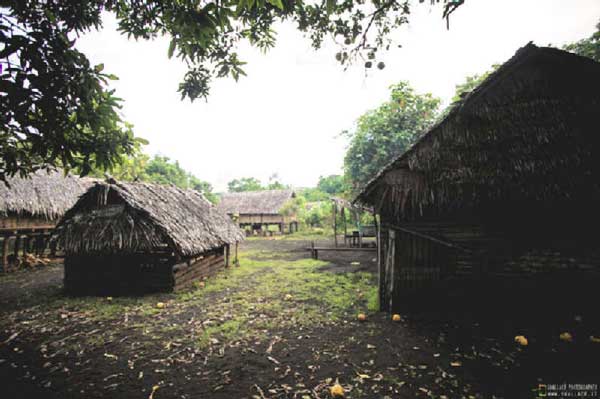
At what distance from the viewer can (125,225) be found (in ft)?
24.8

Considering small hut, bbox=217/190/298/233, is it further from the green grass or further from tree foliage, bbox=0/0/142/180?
tree foliage, bbox=0/0/142/180

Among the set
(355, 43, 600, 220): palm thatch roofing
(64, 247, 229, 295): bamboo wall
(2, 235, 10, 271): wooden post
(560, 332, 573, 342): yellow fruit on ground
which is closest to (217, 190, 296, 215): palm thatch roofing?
(2, 235, 10, 271): wooden post

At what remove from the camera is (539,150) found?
16.8 feet

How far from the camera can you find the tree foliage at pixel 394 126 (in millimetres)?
21328

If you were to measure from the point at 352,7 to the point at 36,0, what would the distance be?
4895mm

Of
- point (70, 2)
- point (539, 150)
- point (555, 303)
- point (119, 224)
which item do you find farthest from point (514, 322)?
point (119, 224)

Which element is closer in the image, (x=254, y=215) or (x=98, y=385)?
(x=98, y=385)

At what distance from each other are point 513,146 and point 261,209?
27.0 metres

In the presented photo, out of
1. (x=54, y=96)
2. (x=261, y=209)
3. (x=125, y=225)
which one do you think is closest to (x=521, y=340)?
(x=54, y=96)

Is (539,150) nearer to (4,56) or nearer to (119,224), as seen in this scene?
(4,56)

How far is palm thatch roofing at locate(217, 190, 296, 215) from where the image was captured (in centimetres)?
3048

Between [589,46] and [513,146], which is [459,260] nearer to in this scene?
[513,146]

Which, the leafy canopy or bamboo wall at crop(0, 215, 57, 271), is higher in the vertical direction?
the leafy canopy

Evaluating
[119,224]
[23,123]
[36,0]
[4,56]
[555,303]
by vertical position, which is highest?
[36,0]
